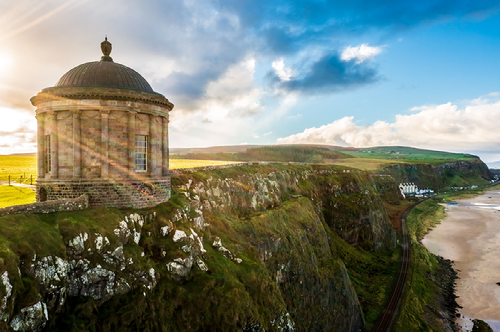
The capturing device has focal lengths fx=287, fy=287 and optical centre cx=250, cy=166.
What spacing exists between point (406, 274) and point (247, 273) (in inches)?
1729

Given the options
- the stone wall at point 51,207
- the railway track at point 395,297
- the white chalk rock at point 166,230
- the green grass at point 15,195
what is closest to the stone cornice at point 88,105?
the stone wall at point 51,207

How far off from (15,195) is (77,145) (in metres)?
17.0

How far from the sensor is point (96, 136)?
25.0 m

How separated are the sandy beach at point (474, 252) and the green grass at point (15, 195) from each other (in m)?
63.5

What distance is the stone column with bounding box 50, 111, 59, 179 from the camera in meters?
24.7

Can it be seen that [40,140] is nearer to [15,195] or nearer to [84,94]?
[84,94]

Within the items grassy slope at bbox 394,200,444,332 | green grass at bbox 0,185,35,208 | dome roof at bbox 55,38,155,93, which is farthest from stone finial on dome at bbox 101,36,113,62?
grassy slope at bbox 394,200,444,332

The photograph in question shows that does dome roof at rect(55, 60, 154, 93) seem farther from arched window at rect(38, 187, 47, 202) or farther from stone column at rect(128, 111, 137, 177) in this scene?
arched window at rect(38, 187, 47, 202)

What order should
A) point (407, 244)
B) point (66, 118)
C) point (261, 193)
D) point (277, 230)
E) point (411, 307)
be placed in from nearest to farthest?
1. point (66, 118)
2. point (277, 230)
3. point (411, 307)
4. point (261, 193)
5. point (407, 244)

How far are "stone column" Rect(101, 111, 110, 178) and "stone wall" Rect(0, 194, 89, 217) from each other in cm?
262

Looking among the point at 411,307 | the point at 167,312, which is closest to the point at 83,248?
the point at 167,312

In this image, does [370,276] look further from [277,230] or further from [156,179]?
[156,179]

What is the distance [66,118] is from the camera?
24656mm

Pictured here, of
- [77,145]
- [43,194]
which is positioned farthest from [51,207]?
[77,145]
